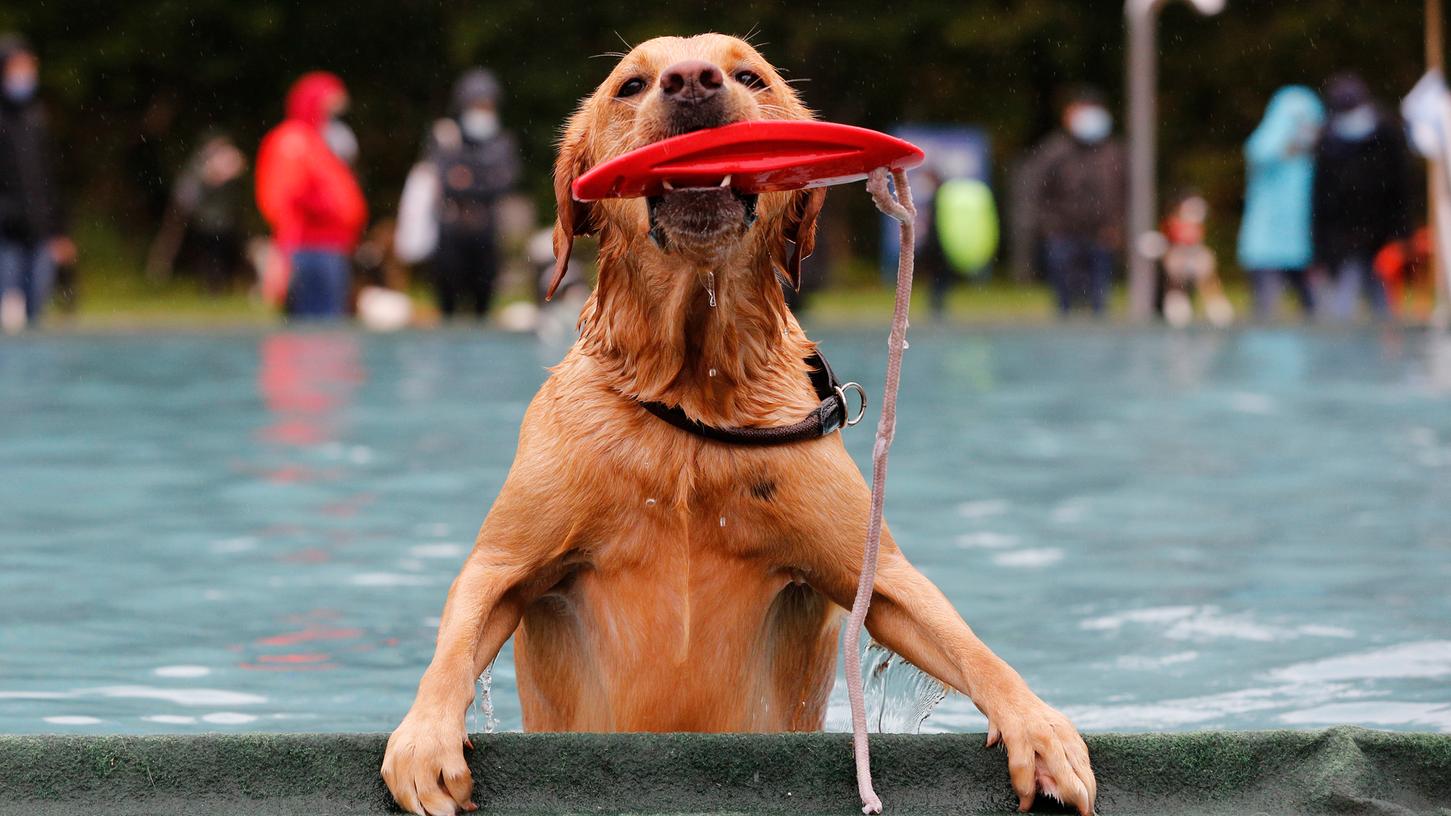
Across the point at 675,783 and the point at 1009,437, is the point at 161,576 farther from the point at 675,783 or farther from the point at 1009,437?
the point at 1009,437

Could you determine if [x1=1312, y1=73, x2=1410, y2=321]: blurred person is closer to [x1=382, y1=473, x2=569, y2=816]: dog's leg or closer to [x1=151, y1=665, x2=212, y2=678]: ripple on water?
[x1=151, y1=665, x2=212, y2=678]: ripple on water

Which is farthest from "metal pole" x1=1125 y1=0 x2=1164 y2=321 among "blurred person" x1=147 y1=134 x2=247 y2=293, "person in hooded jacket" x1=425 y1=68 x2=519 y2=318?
"blurred person" x1=147 y1=134 x2=247 y2=293

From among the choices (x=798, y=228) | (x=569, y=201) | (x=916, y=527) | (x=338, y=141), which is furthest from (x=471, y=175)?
(x=798, y=228)

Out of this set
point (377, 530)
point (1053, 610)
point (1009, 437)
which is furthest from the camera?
point (1009, 437)

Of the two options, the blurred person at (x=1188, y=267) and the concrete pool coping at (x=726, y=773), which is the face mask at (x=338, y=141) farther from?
the concrete pool coping at (x=726, y=773)

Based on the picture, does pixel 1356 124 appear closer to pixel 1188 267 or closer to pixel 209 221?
pixel 1188 267

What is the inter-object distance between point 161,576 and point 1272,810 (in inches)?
173

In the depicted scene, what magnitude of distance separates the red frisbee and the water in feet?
3.68

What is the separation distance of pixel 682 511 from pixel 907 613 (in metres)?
0.45

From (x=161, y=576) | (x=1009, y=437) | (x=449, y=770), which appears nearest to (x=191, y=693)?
Result: (x=161, y=576)

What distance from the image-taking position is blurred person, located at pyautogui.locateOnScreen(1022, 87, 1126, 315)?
17797mm

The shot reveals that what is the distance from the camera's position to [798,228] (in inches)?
144

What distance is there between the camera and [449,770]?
2.94 metres

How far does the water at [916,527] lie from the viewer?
4.93 meters
